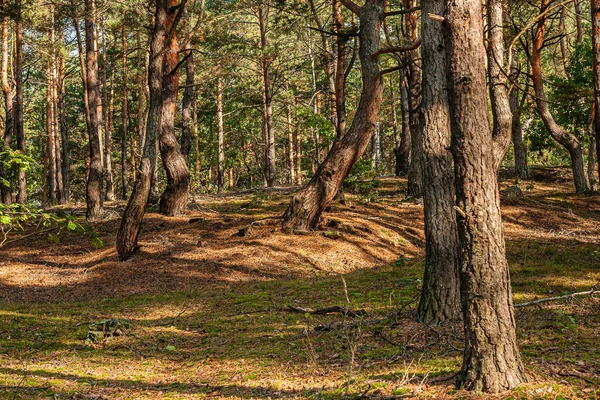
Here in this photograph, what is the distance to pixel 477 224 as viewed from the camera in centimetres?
385

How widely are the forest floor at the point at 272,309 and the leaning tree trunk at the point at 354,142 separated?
67 centimetres

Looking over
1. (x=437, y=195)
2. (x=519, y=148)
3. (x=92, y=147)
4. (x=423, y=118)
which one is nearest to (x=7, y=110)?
(x=92, y=147)

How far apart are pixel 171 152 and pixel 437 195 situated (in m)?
10.6

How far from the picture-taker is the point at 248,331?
Result: 6766mm

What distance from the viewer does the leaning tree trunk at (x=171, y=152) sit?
48.3 feet

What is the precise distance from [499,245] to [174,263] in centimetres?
887

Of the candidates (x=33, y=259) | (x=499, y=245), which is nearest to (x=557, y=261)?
(x=499, y=245)

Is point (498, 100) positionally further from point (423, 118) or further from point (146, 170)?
point (146, 170)

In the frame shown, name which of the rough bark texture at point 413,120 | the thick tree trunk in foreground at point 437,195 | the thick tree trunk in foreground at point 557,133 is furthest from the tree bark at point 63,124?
the thick tree trunk in foreground at point 437,195

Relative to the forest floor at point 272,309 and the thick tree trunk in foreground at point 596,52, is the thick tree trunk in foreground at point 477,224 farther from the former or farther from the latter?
the thick tree trunk in foreground at point 596,52

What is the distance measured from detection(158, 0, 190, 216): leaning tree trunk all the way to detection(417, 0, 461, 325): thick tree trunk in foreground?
9776 mm

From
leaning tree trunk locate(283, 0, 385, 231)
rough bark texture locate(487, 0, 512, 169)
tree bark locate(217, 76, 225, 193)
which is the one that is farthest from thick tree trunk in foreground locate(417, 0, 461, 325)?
tree bark locate(217, 76, 225, 193)

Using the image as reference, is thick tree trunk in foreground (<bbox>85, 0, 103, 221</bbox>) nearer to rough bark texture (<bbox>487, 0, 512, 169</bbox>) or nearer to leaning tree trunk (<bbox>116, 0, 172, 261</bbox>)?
leaning tree trunk (<bbox>116, 0, 172, 261</bbox>)

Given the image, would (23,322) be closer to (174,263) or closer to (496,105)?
(174,263)
